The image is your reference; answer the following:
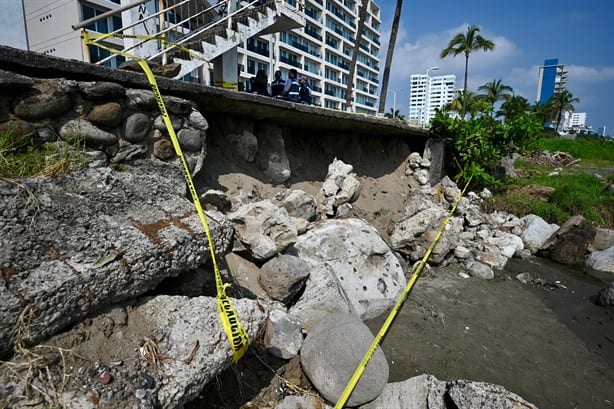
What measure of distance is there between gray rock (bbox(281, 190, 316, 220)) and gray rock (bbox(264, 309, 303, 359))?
1.82 metres

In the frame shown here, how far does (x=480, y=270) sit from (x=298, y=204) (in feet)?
11.2

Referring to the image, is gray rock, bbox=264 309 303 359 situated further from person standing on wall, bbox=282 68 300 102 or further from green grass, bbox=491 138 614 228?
green grass, bbox=491 138 614 228

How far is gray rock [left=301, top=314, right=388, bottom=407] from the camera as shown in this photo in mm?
2529

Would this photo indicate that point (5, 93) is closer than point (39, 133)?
Yes

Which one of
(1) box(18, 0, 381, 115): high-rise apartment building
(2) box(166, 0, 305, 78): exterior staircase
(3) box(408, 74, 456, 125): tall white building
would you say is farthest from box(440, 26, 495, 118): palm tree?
(3) box(408, 74, 456, 125): tall white building

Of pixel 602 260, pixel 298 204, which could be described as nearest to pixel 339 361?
pixel 298 204

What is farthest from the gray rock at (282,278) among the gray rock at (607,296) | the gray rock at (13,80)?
the gray rock at (607,296)

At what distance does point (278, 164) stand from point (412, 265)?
9.28ft

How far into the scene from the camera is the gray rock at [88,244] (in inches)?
59.6

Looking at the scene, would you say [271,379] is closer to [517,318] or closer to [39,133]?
[39,133]

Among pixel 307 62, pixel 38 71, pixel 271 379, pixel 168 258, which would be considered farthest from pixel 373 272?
pixel 307 62

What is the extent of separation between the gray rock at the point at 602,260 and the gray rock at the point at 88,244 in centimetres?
765

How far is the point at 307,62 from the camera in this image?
4369 cm

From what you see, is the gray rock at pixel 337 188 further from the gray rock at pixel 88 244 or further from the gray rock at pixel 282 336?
the gray rock at pixel 88 244
